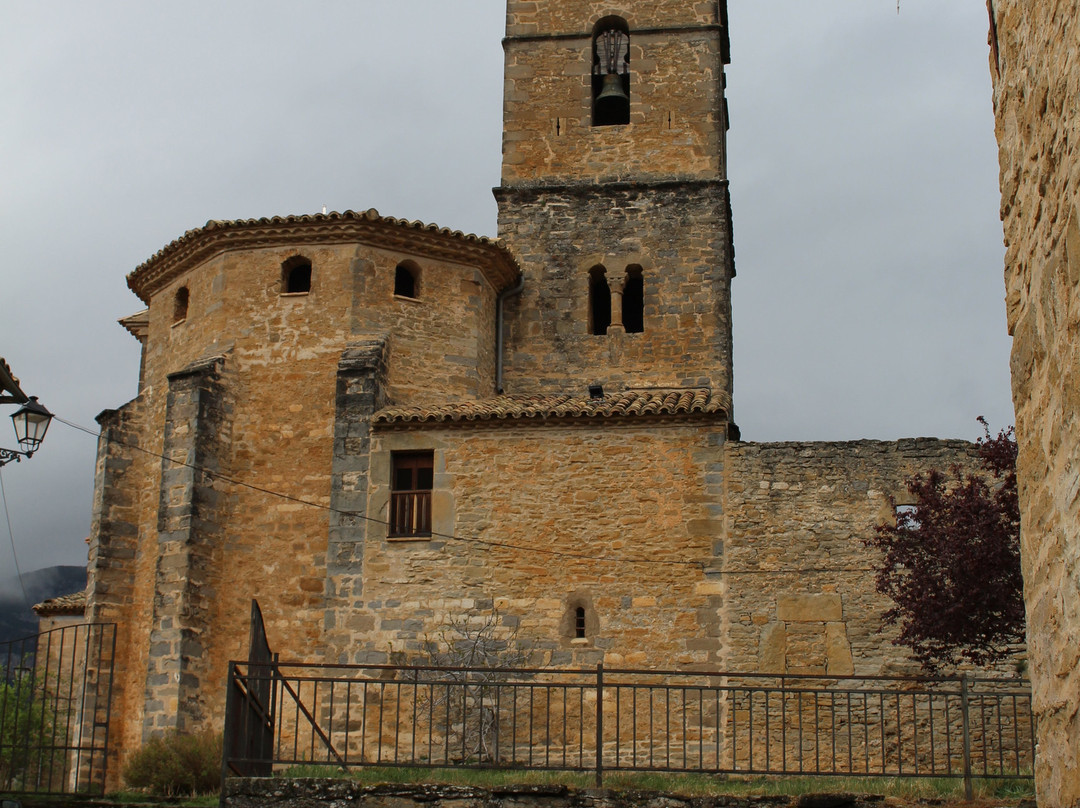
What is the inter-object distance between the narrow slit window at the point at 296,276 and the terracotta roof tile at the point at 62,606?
7964 mm

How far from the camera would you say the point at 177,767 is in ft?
51.6

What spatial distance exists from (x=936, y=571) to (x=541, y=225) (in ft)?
34.3

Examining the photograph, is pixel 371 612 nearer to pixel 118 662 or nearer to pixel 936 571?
pixel 118 662

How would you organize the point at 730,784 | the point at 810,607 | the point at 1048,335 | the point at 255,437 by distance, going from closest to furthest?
the point at 1048,335 → the point at 730,784 → the point at 810,607 → the point at 255,437

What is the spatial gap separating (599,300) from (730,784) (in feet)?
39.5

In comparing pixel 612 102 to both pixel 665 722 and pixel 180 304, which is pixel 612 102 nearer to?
pixel 180 304

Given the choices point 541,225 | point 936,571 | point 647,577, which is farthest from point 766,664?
point 541,225

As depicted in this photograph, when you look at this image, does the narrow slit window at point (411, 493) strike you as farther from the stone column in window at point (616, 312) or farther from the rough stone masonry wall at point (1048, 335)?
the rough stone masonry wall at point (1048, 335)

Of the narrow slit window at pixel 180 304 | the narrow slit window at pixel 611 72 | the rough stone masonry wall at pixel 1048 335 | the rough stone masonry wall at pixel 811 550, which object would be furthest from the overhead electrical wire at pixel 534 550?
the rough stone masonry wall at pixel 1048 335

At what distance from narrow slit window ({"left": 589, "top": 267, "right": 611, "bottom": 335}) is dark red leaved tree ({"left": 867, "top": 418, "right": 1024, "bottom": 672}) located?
799cm

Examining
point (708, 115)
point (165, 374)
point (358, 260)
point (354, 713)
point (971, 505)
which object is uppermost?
point (708, 115)

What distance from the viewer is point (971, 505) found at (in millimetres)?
15234

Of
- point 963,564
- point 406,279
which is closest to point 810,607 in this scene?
point 963,564

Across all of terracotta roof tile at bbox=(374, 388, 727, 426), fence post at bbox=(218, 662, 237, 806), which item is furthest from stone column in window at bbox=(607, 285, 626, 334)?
fence post at bbox=(218, 662, 237, 806)
